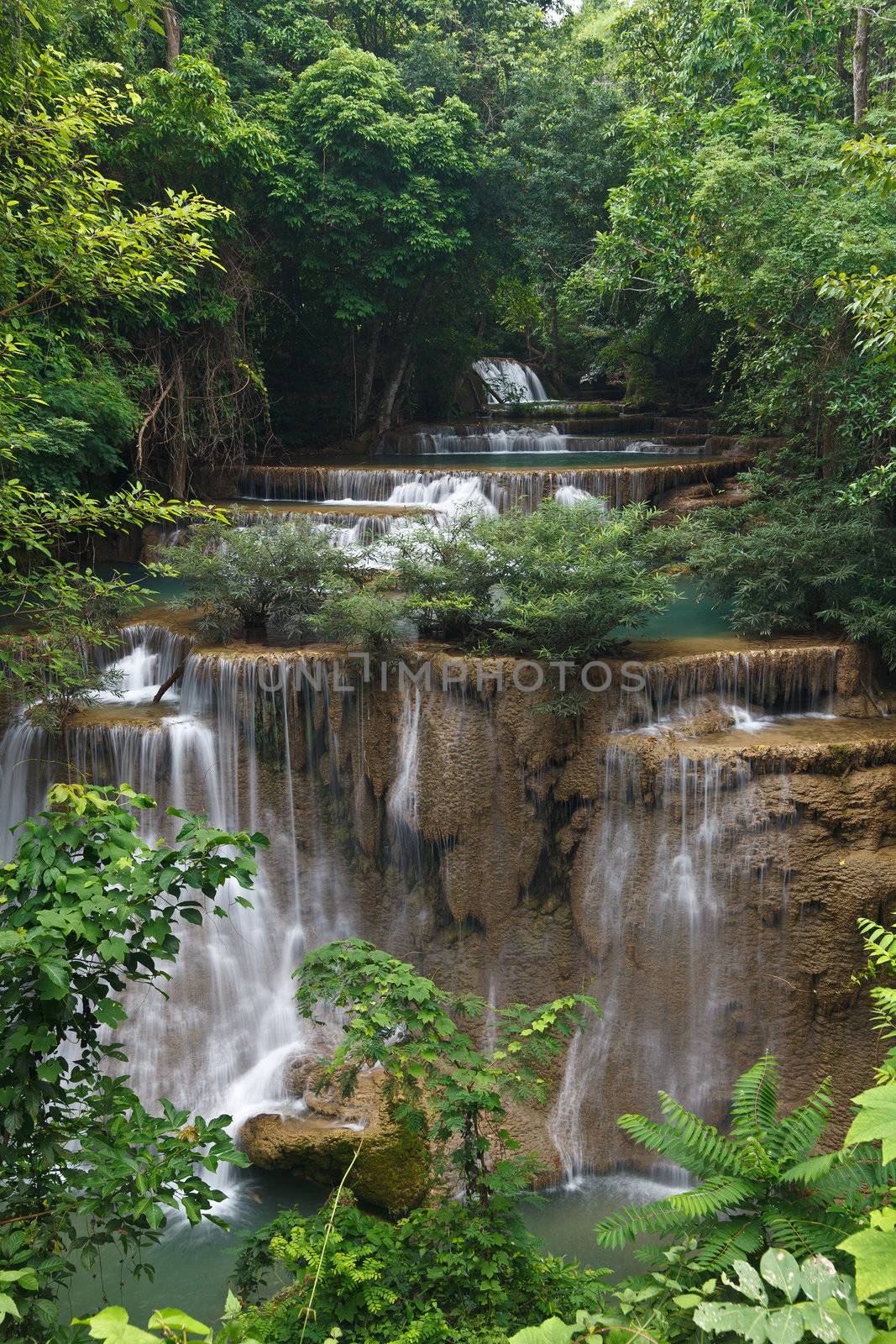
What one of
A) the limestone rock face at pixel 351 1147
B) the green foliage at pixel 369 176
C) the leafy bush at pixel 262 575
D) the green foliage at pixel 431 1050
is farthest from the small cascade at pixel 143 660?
the green foliage at pixel 369 176

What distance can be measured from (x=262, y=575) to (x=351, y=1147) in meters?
5.21

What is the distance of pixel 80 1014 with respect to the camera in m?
3.28

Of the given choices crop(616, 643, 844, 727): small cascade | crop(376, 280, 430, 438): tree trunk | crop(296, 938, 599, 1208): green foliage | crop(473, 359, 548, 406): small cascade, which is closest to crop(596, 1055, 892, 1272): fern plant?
crop(296, 938, 599, 1208): green foliage

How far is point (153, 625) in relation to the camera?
969 centimetres

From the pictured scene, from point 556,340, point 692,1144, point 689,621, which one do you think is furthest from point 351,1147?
point 556,340

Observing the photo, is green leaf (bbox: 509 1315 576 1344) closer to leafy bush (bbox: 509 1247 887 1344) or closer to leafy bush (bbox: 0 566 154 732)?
leafy bush (bbox: 509 1247 887 1344)

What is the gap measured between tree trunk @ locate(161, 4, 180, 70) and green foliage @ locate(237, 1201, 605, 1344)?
47.2ft

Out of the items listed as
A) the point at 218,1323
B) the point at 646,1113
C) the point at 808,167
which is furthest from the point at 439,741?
the point at 808,167

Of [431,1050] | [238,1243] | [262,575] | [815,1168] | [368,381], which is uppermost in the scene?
[368,381]

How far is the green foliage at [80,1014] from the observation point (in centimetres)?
303

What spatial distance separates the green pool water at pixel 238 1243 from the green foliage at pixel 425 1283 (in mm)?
1679

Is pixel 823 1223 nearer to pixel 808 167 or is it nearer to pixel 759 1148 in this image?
pixel 759 1148

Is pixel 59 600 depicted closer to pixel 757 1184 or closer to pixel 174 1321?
pixel 757 1184

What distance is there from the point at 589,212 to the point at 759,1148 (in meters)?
18.7
